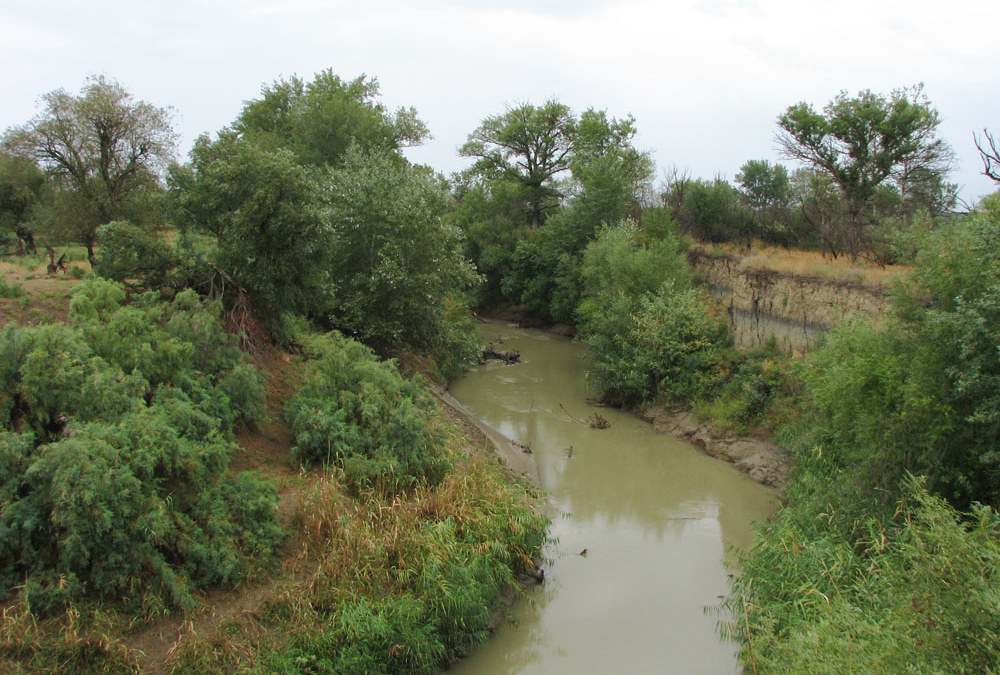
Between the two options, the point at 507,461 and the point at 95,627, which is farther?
the point at 507,461

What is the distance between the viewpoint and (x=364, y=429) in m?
13.0

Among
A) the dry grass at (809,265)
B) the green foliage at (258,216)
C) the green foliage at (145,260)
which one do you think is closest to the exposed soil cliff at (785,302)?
the dry grass at (809,265)

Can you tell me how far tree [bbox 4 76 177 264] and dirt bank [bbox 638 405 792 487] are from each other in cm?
1800

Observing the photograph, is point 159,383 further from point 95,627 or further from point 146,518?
point 95,627

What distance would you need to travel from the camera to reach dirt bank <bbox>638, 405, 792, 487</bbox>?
16.9 metres

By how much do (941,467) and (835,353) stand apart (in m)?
3.28

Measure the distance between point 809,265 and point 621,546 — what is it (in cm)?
1307

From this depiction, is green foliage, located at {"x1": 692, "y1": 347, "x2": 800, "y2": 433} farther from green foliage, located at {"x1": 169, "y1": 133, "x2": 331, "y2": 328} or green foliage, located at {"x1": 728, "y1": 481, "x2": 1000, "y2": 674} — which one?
green foliage, located at {"x1": 169, "y1": 133, "x2": 331, "y2": 328}

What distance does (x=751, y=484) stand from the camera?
55.4 ft

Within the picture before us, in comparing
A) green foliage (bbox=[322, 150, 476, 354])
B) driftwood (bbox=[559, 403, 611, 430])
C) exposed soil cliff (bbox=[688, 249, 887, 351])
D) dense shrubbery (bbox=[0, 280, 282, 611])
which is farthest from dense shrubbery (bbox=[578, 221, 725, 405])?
dense shrubbery (bbox=[0, 280, 282, 611])

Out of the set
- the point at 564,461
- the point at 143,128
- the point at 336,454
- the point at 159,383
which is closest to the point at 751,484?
the point at 564,461

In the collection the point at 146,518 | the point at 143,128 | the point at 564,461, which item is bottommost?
the point at 564,461

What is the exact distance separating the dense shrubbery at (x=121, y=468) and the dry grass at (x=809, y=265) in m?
16.3

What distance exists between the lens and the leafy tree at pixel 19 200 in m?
27.6
